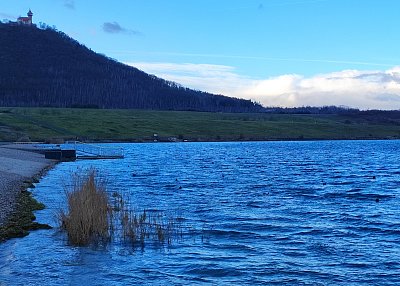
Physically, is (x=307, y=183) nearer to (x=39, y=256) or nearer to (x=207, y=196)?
(x=207, y=196)

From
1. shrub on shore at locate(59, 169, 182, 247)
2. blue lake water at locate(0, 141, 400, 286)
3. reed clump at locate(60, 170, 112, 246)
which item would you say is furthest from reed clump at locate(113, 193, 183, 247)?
reed clump at locate(60, 170, 112, 246)

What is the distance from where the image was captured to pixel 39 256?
791 inches

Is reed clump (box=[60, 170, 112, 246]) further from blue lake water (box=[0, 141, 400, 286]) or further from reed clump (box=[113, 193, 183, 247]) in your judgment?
reed clump (box=[113, 193, 183, 247])

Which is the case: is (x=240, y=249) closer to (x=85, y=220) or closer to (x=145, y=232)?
(x=145, y=232)

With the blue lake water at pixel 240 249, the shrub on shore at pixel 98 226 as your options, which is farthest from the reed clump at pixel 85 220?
the blue lake water at pixel 240 249

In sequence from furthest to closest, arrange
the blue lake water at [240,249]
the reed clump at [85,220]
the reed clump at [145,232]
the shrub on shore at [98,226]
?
the reed clump at [145,232]
the shrub on shore at [98,226]
the reed clump at [85,220]
the blue lake water at [240,249]

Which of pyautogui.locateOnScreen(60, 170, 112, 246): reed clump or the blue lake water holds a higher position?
pyautogui.locateOnScreen(60, 170, 112, 246): reed clump

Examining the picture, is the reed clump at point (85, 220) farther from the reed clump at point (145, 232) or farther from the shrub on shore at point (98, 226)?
the reed clump at point (145, 232)

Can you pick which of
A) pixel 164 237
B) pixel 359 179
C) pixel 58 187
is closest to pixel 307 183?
pixel 359 179

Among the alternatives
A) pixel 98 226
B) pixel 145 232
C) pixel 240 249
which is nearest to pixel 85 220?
pixel 98 226

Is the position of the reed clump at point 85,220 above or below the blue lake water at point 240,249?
above

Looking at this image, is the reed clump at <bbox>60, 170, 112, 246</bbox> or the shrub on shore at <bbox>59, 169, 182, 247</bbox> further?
the shrub on shore at <bbox>59, 169, 182, 247</bbox>

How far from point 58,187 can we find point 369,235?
26.5 metres

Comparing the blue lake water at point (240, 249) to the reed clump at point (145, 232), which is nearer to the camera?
the blue lake water at point (240, 249)
